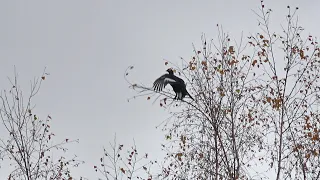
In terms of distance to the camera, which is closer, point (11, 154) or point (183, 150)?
point (183, 150)

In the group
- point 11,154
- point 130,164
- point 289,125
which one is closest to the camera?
point 289,125

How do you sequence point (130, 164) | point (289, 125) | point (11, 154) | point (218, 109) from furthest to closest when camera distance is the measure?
point (130, 164), point (11, 154), point (289, 125), point (218, 109)

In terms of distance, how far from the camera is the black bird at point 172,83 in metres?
9.00

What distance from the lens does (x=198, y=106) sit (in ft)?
26.7

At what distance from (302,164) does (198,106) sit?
241 centimetres

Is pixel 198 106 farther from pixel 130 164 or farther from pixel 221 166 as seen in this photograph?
pixel 130 164

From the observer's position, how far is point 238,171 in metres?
8.18

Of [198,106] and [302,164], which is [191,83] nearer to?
[198,106]

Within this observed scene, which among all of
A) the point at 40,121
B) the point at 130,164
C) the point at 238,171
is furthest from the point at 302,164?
the point at 40,121

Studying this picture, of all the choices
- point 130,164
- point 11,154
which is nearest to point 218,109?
point 130,164

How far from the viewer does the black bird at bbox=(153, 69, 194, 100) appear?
354 inches

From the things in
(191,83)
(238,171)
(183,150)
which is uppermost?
(191,83)

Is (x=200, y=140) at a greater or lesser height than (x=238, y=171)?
greater

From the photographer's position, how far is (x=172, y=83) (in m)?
9.37
